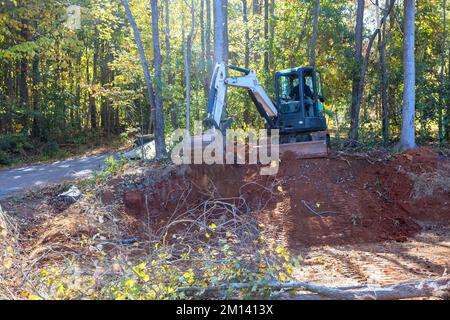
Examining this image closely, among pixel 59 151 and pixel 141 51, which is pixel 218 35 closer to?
pixel 141 51

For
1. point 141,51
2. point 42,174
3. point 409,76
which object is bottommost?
point 42,174

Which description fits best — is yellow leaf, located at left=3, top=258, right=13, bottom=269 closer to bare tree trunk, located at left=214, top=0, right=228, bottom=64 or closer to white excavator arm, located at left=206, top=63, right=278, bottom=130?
white excavator arm, located at left=206, top=63, right=278, bottom=130

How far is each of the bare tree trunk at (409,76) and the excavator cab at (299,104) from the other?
2242 mm

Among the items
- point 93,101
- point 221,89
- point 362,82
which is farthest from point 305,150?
point 93,101

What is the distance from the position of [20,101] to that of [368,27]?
12885 millimetres

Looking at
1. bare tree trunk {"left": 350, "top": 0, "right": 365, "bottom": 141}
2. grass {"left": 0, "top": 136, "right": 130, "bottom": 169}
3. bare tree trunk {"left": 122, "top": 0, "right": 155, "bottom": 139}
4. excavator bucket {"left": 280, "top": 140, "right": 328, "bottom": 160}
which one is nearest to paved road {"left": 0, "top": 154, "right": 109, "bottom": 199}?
grass {"left": 0, "top": 136, "right": 130, "bottom": 169}

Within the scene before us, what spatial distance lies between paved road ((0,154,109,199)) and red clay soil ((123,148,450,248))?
2.79m

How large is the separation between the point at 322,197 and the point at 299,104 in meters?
2.88

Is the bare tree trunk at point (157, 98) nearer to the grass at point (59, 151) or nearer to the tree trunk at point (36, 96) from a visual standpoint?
the grass at point (59, 151)

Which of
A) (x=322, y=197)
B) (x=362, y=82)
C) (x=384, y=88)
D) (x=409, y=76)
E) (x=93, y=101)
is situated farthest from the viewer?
(x=93, y=101)

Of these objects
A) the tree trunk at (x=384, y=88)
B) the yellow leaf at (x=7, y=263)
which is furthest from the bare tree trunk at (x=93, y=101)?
the yellow leaf at (x=7, y=263)

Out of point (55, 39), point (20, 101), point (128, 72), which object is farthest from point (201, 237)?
point (20, 101)

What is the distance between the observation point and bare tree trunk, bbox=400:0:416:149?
40.1 ft

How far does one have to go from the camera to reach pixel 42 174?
13.0 meters
